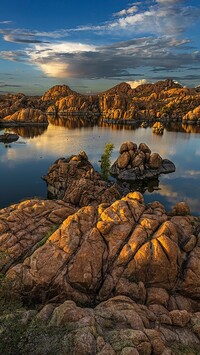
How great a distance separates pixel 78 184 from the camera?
64.1 metres

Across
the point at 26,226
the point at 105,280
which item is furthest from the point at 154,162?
the point at 105,280

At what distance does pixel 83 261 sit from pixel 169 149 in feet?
438

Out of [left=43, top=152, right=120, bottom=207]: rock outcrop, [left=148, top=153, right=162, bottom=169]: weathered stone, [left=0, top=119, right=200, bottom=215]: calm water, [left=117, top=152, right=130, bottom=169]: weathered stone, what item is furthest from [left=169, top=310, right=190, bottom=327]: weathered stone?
[left=148, top=153, right=162, bottom=169]: weathered stone

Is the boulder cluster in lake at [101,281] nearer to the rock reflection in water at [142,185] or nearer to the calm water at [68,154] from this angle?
the calm water at [68,154]

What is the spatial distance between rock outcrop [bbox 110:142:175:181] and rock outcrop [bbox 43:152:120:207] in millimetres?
18833

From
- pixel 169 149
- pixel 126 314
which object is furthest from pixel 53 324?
pixel 169 149

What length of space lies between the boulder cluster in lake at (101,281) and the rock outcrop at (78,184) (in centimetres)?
1688

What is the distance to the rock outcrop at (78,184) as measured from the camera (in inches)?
2377

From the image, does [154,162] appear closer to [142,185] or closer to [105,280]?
[142,185]

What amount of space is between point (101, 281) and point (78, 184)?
36.0 meters

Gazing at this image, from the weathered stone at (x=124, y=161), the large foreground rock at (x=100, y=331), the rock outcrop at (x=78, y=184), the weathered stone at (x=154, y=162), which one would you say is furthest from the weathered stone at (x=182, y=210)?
the weathered stone at (x=154, y=162)

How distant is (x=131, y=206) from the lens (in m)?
37.0

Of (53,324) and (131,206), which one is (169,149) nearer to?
(131,206)

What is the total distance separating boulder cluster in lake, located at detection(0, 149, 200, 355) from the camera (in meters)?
20.0
